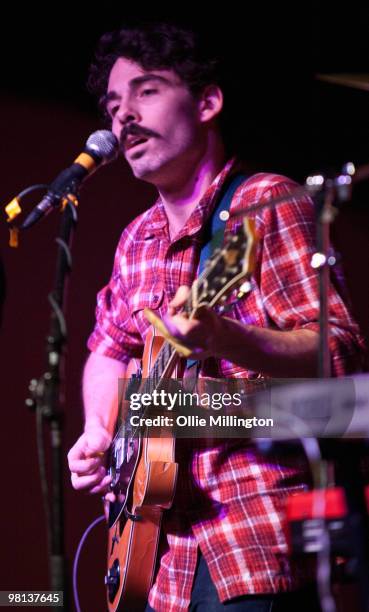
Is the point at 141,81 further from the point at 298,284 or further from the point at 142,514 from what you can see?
→ the point at 142,514

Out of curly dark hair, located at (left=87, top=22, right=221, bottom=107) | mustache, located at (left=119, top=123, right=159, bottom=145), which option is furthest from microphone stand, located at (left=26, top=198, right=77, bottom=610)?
curly dark hair, located at (left=87, top=22, right=221, bottom=107)

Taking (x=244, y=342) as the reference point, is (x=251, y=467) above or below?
below

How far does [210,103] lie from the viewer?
2283mm

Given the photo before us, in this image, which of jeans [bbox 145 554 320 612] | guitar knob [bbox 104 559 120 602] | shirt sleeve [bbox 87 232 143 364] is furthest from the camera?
shirt sleeve [bbox 87 232 143 364]

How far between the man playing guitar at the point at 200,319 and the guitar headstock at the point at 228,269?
2.8 inches

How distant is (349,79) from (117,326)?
0.98 m

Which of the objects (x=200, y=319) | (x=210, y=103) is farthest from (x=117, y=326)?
(x=200, y=319)

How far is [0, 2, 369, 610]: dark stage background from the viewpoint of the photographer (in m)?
2.58

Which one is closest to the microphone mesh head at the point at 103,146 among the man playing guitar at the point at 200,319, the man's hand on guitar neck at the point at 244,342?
the man playing guitar at the point at 200,319

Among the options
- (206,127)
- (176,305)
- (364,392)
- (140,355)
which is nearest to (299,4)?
(206,127)

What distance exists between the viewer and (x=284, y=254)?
Result: 184 cm

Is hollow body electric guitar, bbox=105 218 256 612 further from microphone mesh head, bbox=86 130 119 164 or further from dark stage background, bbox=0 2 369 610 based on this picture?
dark stage background, bbox=0 2 369 610

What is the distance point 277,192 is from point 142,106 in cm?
50

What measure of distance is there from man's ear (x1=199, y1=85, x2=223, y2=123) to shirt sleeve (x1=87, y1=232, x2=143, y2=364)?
451 mm
